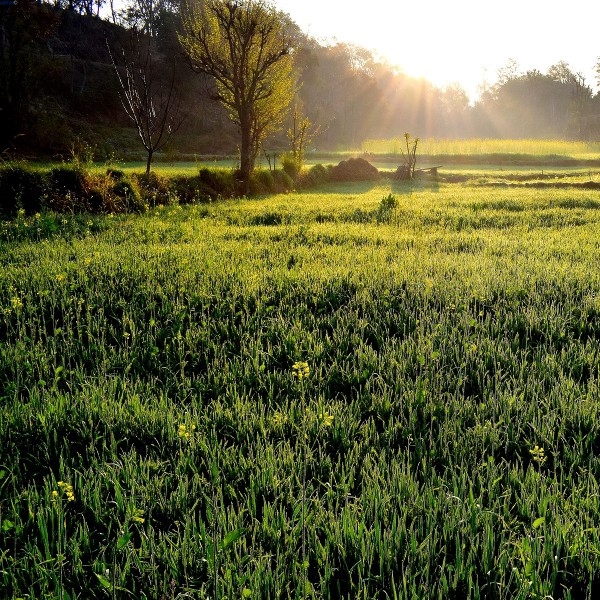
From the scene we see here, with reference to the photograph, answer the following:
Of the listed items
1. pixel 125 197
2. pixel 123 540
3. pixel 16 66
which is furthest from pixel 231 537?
pixel 16 66

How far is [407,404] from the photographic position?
2.88 metres

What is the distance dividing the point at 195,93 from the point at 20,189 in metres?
40.3

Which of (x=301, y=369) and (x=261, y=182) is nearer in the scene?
(x=301, y=369)

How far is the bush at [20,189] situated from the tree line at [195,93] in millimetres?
3315

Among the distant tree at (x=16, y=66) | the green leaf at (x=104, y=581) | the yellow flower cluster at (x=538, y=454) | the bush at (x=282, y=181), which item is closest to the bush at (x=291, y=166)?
the bush at (x=282, y=181)

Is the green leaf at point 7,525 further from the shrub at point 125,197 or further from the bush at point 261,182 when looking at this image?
the bush at point 261,182

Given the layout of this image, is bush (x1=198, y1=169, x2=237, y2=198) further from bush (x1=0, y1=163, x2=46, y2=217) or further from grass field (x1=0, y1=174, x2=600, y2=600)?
grass field (x1=0, y1=174, x2=600, y2=600)

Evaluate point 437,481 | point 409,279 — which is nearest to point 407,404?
point 437,481

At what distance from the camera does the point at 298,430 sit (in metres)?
2.59

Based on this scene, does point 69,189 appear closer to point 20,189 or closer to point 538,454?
point 20,189

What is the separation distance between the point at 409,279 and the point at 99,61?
48.5m

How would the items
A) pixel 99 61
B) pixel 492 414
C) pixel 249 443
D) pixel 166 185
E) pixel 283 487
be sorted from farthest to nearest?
pixel 99 61 → pixel 166 185 → pixel 492 414 → pixel 249 443 → pixel 283 487

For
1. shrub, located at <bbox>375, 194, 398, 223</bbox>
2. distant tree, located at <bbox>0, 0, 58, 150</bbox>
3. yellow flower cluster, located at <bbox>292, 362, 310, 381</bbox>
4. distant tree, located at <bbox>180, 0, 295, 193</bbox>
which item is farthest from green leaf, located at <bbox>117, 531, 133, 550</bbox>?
distant tree, located at <bbox>0, 0, 58, 150</bbox>

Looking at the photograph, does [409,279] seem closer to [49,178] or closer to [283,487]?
[283,487]
